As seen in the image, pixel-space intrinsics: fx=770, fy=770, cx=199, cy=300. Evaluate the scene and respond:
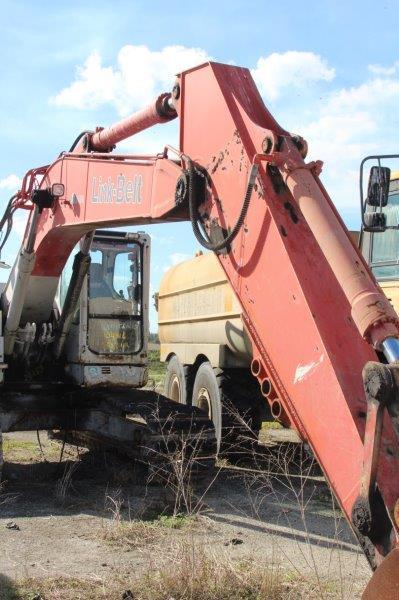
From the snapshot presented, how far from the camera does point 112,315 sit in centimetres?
878

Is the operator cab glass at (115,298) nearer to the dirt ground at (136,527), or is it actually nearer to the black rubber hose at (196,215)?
the dirt ground at (136,527)

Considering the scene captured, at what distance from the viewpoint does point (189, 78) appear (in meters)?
4.91

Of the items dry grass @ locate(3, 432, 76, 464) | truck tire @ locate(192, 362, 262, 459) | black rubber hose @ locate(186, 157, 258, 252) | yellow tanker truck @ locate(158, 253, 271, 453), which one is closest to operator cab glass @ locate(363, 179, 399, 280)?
yellow tanker truck @ locate(158, 253, 271, 453)

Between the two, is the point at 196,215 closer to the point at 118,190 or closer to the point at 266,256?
the point at 266,256

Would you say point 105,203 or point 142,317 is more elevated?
point 105,203

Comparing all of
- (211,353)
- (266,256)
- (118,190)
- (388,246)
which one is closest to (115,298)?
(211,353)

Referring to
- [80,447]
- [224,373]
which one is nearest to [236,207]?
[224,373]

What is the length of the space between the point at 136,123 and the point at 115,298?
3.12 m

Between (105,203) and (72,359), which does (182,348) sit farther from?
(105,203)

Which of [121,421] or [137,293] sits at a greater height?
[137,293]

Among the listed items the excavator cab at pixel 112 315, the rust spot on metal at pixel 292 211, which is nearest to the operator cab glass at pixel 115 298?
the excavator cab at pixel 112 315

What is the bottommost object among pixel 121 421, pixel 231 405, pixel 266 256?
pixel 121 421

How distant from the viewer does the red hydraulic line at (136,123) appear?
5551mm

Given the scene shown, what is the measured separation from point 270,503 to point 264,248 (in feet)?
13.6
